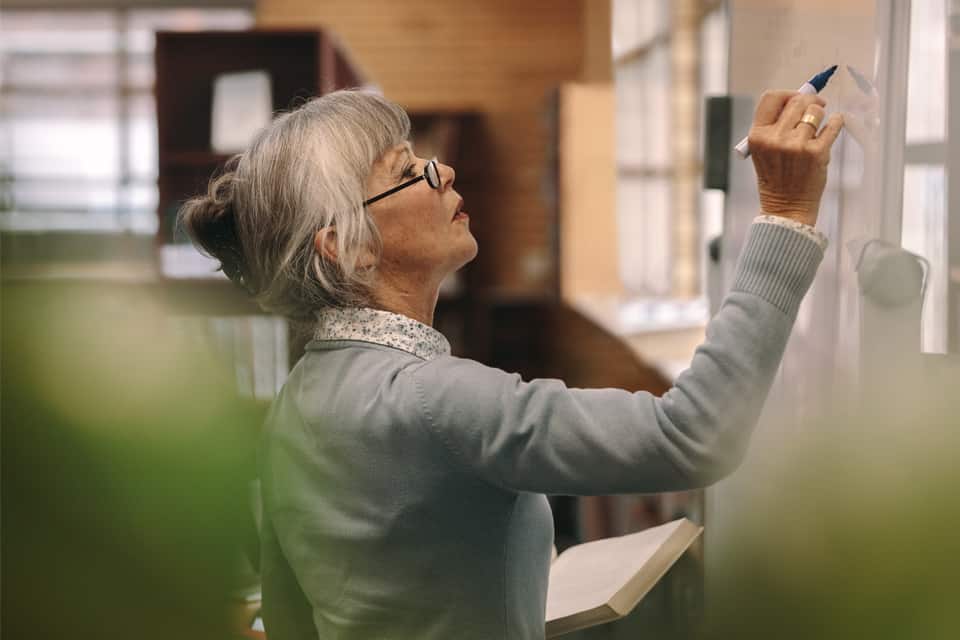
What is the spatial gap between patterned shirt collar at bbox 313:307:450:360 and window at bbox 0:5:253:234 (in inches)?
240

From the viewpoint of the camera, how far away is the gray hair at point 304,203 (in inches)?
31.2

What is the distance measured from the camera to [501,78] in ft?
20.4

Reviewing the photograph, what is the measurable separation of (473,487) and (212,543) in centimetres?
37

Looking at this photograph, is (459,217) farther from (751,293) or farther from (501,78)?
(501,78)

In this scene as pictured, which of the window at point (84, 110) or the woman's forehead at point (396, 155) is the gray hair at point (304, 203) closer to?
the woman's forehead at point (396, 155)

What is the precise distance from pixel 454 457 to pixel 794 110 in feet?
1.08

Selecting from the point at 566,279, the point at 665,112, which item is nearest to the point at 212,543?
the point at 665,112

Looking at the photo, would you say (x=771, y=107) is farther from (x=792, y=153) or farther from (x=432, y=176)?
(x=432, y=176)

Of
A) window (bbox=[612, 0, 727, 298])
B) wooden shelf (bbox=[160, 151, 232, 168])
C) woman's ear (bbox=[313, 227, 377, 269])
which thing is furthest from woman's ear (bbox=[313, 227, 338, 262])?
window (bbox=[612, 0, 727, 298])

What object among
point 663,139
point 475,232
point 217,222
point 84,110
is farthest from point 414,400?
point 84,110

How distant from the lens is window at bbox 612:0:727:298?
401 centimetres

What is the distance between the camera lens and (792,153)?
2.11ft

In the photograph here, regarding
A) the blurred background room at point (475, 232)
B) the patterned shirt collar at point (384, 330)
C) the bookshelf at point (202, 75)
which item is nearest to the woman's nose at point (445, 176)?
the patterned shirt collar at point (384, 330)

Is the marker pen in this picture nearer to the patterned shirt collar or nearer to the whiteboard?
the whiteboard
